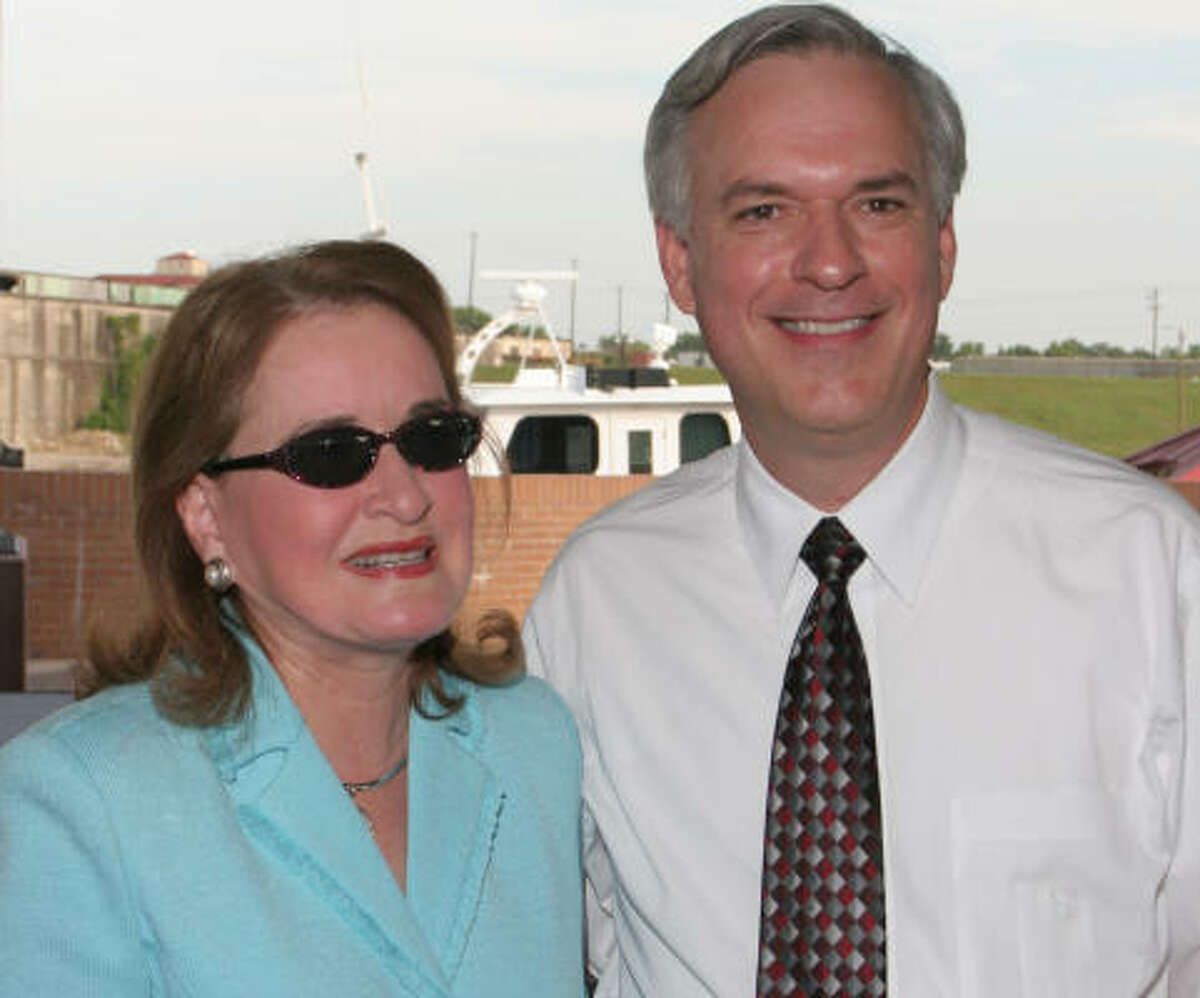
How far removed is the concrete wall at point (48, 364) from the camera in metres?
40.2

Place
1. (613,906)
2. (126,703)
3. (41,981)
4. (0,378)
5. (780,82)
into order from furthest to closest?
(0,378)
(613,906)
(780,82)
(126,703)
(41,981)

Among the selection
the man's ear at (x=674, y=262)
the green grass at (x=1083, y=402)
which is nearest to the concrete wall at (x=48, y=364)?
the green grass at (x=1083, y=402)

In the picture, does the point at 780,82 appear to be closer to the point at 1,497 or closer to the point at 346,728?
the point at 346,728

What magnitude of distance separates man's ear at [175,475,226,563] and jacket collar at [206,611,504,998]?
9cm

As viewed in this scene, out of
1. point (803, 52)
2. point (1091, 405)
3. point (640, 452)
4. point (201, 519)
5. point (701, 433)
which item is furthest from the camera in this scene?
point (1091, 405)

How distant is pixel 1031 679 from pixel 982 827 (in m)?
0.18

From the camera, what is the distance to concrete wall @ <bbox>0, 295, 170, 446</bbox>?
4019cm

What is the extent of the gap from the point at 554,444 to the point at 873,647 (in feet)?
32.6

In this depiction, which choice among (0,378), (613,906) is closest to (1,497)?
(613,906)

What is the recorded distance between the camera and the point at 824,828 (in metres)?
1.93

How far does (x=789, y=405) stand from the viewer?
6.61ft

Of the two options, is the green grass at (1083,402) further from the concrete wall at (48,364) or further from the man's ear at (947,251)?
the man's ear at (947,251)

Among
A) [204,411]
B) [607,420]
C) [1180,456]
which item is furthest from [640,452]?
[204,411]

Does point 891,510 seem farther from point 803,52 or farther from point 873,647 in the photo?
point 803,52
